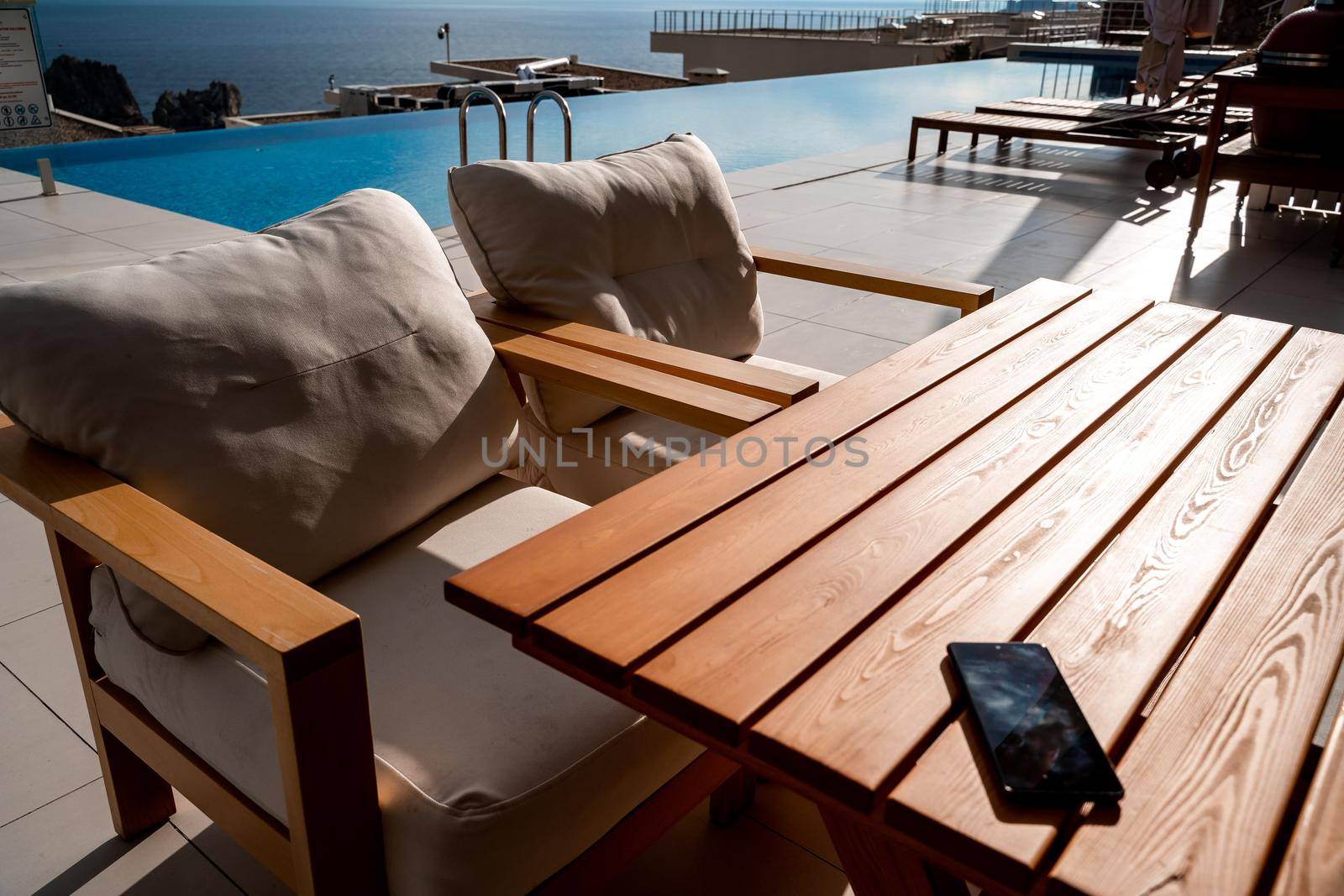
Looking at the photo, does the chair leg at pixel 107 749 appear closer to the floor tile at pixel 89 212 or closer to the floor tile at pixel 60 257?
the floor tile at pixel 60 257

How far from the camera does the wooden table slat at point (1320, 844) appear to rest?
0.70 meters

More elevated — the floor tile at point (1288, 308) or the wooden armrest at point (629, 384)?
the wooden armrest at point (629, 384)

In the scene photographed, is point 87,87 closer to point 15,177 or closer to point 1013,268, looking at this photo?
point 15,177

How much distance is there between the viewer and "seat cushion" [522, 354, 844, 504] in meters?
1.98

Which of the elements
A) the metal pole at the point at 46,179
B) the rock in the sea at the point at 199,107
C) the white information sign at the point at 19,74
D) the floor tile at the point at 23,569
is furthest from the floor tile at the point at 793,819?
the rock in the sea at the point at 199,107

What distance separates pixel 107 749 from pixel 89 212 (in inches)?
211

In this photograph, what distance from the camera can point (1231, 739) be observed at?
82cm

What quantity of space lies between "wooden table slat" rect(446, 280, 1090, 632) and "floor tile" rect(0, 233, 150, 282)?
411 cm

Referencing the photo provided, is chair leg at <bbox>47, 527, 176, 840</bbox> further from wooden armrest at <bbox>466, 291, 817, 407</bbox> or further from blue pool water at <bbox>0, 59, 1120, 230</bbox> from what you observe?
blue pool water at <bbox>0, 59, 1120, 230</bbox>

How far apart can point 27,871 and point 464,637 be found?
73cm

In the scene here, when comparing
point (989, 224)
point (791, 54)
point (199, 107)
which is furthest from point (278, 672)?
point (199, 107)

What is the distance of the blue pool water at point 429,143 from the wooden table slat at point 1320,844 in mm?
5785

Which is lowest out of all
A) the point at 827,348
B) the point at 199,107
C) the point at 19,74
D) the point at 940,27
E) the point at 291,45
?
the point at 199,107

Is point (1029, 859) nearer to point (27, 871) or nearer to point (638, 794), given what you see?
point (638, 794)
